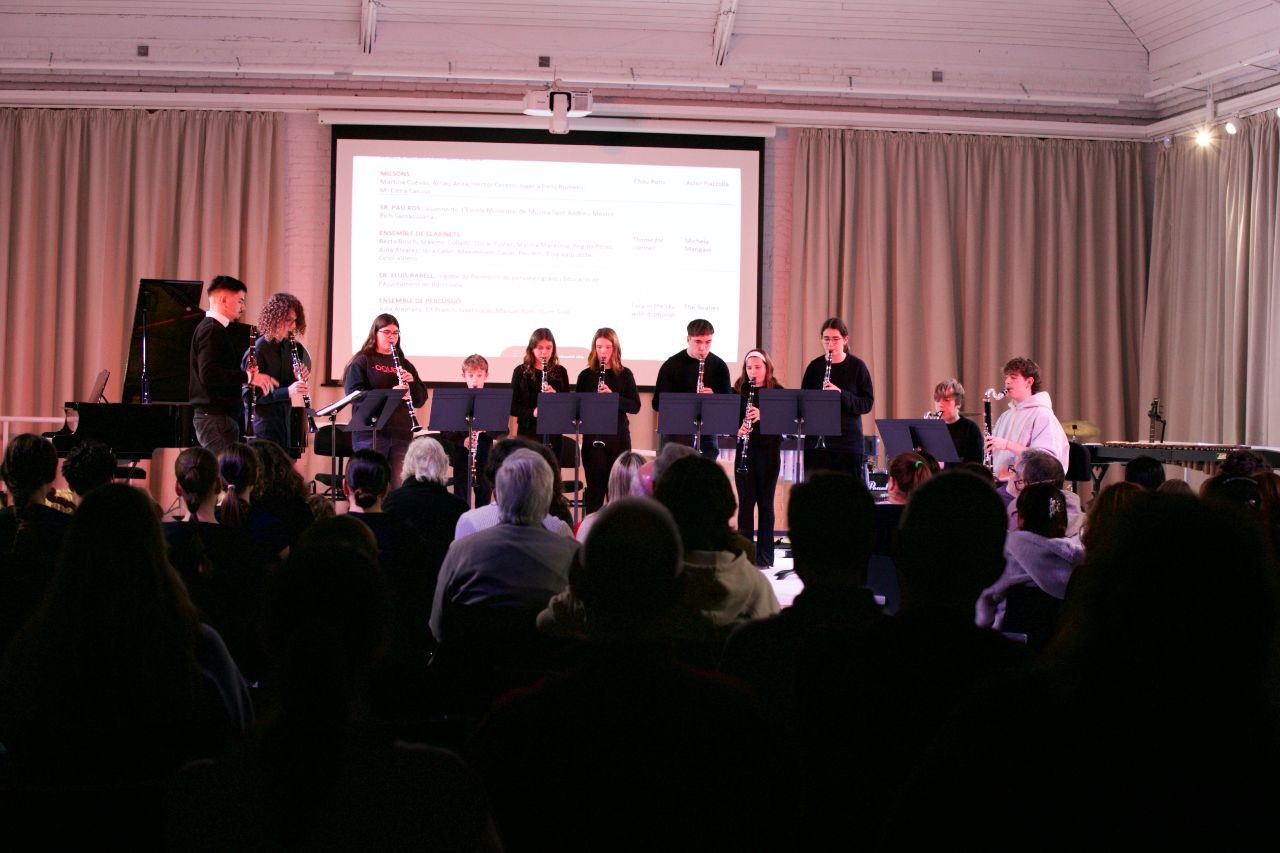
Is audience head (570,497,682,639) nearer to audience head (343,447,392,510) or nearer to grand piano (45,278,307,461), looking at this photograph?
audience head (343,447,392,510)

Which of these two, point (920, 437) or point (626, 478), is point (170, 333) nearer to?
point (626, 478)

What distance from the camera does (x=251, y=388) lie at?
6.18m

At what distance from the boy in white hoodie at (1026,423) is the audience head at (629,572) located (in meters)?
5.70

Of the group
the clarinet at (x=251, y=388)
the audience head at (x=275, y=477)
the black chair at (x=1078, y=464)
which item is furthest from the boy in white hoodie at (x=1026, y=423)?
the audience head at (x=275, y=477)

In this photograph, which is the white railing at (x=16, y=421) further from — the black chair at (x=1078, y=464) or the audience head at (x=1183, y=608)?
the audience head at (x=1183, y=608)

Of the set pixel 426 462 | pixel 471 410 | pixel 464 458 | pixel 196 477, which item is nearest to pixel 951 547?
pixel 196 477

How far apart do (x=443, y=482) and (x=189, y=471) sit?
3.15ft

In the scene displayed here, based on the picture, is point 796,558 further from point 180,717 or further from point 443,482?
point 443,482

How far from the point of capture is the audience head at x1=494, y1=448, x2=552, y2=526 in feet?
9.41

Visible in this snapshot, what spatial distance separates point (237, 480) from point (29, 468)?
0.59 metres

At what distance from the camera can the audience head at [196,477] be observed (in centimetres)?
323

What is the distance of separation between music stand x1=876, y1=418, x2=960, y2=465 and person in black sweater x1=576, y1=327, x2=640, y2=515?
163 cm

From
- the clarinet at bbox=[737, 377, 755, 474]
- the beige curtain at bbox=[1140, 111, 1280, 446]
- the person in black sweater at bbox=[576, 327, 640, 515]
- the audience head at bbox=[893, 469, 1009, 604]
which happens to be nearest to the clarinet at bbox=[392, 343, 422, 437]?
the person in black sweater at bbox=[576, 327, 640, 515]

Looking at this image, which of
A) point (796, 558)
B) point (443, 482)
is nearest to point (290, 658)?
point (796, 558)
